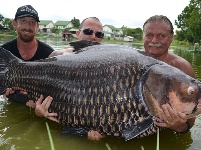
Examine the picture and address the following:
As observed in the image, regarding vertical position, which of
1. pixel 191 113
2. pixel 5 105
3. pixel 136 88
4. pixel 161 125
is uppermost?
pixel 136 88

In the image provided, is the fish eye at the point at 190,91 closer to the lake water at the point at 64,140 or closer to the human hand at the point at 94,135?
the lake water at the point at 64,140

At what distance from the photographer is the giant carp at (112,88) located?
138 inches

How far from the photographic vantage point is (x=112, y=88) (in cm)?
386

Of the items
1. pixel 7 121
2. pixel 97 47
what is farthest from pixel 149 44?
pixel 7 121

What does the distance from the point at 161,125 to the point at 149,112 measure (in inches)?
12.0

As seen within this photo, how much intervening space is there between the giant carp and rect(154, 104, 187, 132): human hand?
0.19 feet

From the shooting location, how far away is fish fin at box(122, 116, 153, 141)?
11.9 ft

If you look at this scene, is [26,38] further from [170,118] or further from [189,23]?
[189,23]

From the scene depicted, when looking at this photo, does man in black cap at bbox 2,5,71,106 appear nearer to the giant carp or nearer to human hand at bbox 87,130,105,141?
the giant carp

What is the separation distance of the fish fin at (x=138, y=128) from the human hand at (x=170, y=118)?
0.51ft

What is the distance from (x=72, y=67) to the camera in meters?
4.42

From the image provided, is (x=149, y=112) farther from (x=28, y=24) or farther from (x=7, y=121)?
(x=28, y=24)

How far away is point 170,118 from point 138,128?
417 millimetres

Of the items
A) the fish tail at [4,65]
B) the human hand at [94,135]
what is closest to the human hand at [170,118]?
the human hand at [94,135]
